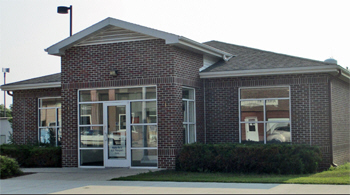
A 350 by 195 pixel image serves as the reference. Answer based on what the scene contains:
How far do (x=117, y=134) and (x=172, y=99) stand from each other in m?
2.44

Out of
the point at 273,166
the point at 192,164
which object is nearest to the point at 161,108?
the point at 192,164

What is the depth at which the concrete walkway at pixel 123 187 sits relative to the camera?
35.2 feet

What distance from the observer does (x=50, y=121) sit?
20.9 m

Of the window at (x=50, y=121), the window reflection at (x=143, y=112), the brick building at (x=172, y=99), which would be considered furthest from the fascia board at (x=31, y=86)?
the window reflection at (x=143, y=112)

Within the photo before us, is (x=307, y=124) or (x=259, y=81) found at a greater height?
(x=259, y=81)

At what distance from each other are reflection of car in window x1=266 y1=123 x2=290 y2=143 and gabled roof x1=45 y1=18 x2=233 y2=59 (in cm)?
378

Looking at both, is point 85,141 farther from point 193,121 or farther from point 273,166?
point 273,166

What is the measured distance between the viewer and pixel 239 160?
14.8 meters

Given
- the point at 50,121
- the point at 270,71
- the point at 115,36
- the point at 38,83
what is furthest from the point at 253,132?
the point at 38,83

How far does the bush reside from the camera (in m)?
14.7

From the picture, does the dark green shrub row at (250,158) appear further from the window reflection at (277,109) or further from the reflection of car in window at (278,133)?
the window reflection at (277,109)

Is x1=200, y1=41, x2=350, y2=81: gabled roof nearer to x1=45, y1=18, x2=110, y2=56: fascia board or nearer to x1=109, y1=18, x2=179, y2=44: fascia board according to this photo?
x1=109, y1=18, x2=179, y2=44: fascia board

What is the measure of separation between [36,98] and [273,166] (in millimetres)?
11743

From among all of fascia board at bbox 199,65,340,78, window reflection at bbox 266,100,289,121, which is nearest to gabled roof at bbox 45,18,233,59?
fascia board at bbox 199,65,340,78
